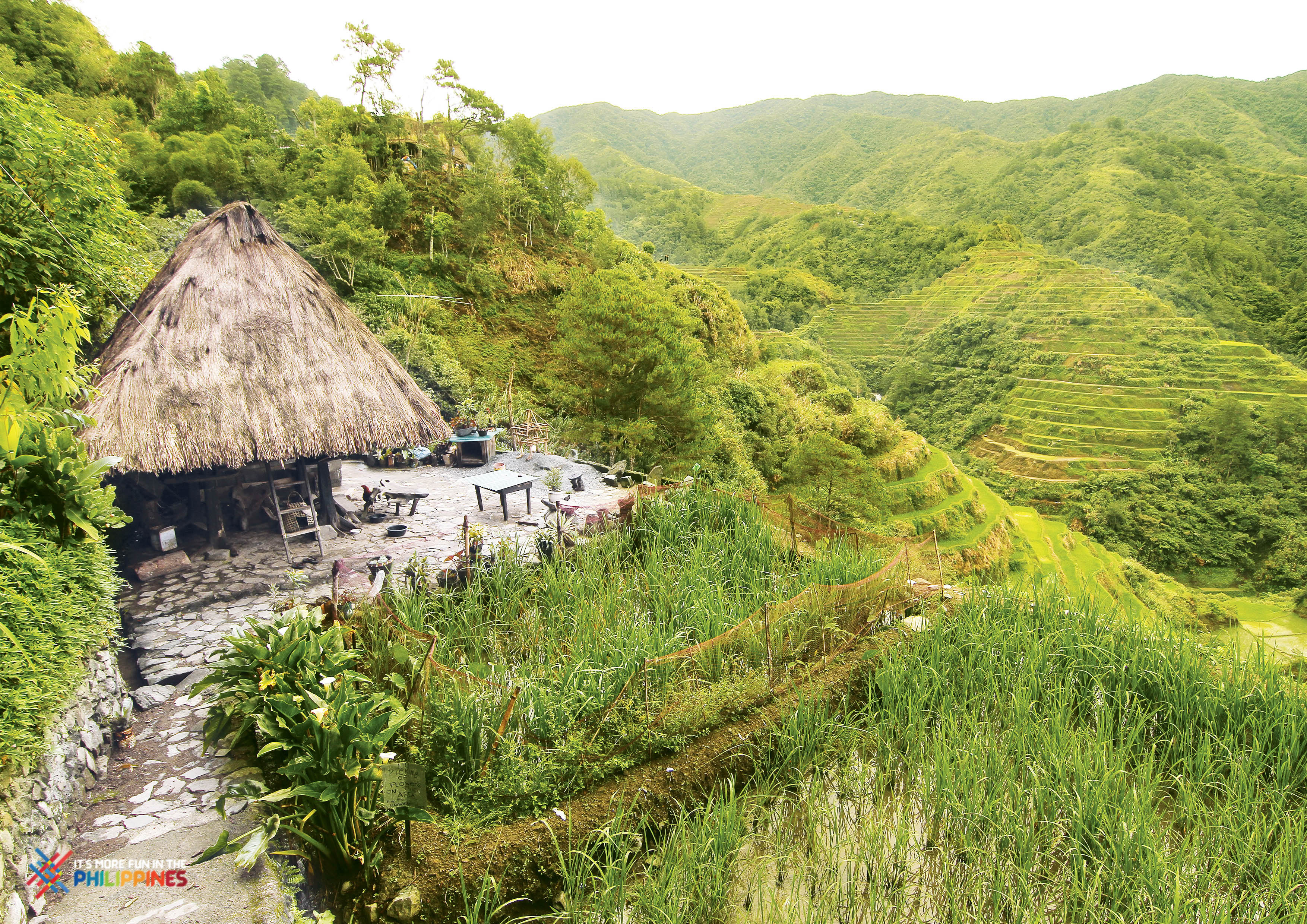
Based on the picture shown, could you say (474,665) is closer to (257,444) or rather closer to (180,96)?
(257,444)

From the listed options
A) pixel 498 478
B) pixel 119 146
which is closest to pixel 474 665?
pixel 498 478

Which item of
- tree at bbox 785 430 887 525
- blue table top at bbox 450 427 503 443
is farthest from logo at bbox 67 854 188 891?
tree at bbox 785 430 887 525

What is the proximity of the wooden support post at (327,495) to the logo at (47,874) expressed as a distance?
399 centimetres

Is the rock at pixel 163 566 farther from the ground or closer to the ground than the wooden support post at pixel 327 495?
closer to the ground

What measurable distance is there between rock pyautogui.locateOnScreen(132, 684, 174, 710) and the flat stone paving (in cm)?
1

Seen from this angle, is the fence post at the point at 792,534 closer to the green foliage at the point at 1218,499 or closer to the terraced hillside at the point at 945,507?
the terraced hillside at the point at 945,507

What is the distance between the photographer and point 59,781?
2.78 m

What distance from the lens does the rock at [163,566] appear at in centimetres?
513

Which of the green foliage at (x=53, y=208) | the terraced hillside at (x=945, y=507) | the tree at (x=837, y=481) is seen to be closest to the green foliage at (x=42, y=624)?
the green foliage at (x=53, y=208)

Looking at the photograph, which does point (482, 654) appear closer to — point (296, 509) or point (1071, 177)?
point (296, 509)

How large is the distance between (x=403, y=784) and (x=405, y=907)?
0.51 metres

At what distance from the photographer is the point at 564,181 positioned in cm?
2252

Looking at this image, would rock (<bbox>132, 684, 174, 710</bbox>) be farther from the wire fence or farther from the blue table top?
the blue table top

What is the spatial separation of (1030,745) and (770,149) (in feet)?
358
